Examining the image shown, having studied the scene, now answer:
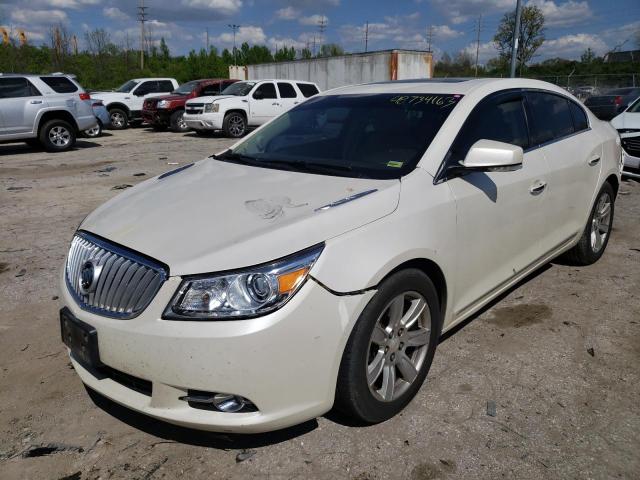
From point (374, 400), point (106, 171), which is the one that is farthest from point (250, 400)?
point (106, 171)

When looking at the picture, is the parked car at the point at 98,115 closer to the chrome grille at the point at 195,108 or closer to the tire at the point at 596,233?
the chrome grille at the point at 195,108

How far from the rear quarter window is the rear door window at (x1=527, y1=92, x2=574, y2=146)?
12367 mm

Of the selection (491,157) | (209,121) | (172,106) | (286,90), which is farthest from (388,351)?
(172,106)

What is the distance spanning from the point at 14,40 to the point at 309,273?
40.4 metres

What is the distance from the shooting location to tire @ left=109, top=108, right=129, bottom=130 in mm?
19075

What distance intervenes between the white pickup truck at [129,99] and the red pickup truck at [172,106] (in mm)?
895

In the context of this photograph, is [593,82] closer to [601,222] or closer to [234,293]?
[601,222]

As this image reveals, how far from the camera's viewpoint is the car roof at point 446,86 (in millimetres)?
3441

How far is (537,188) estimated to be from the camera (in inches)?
140

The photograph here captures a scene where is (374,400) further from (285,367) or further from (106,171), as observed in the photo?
(106,171)

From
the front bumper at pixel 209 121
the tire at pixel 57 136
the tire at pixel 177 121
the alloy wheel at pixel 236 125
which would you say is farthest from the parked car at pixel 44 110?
the tire at pixel 177 121

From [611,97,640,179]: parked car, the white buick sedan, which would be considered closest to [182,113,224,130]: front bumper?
[611,97,640,179]: parked car

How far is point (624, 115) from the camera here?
9.56 metres

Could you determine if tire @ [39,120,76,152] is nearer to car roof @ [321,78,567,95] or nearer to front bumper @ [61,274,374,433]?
car roof @ [321,78,567,95]
